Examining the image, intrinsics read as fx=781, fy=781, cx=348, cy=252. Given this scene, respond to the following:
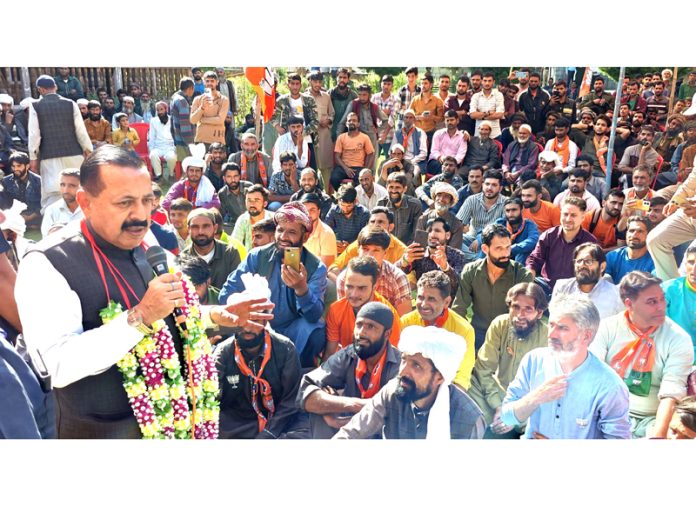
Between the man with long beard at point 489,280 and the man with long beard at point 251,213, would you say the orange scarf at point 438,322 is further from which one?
the man with long beard at point 251,213

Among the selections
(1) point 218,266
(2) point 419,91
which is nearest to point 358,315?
(1) point 218,266

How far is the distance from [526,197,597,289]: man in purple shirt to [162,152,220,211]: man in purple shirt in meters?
1.95

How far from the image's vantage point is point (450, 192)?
4.77m

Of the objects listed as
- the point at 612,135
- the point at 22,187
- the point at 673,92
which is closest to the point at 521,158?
the point at 612,135

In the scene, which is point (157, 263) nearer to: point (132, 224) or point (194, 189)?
point (132, 224)

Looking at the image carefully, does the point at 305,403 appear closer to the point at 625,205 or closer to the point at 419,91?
the point at 419,91

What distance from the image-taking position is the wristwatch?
390 centimetres

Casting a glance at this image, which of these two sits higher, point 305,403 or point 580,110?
point 580,110

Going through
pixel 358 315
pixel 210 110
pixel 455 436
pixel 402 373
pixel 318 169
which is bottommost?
pixel 455 436

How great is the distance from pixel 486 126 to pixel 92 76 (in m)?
2.33

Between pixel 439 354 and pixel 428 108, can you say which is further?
pixel 428 108

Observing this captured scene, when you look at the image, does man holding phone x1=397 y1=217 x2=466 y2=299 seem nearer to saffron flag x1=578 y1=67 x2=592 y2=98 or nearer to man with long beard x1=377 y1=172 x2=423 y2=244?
man with long beard x1=377 y1=172 x2=423 y2=244

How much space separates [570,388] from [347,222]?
5.44 ft

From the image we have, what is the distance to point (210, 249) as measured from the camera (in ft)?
15.3
